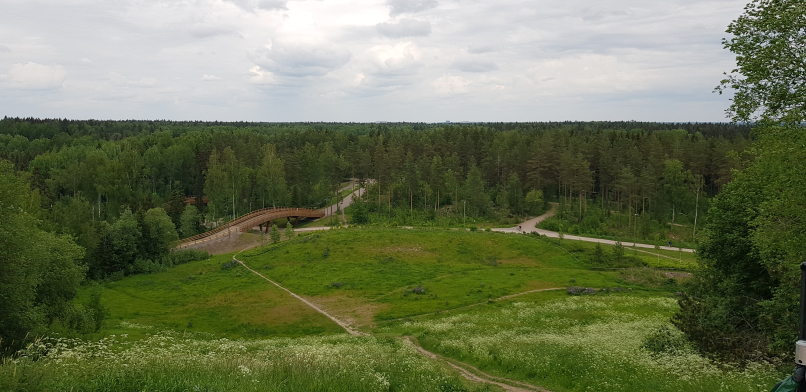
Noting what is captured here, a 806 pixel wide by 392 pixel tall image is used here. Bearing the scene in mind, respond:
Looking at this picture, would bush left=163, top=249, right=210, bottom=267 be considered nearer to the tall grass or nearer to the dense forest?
the dense forest

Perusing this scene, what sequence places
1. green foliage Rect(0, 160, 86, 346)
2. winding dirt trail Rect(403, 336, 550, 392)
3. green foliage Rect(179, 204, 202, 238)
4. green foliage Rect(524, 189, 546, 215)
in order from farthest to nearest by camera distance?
green foliage Rect(524, 189, 546, 215)
green foliage Rect(179, 204, 202, 238)
green foliage Rect(0, 160, 86, 346)
winding dirt trail Rect(403, 336, 550, 392)

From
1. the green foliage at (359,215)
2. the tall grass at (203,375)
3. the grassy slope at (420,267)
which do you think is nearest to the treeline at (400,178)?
the green foliage at (359,215)

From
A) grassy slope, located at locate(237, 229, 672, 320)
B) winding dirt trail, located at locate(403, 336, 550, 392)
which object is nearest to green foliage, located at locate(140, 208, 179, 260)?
grassy slope, located at locate(237, 229, 672, 320)

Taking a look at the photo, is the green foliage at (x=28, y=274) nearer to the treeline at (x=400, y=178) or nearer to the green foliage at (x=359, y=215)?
the treeline at (x=400, y=178)

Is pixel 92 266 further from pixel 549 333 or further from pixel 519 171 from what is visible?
pixel 519 171

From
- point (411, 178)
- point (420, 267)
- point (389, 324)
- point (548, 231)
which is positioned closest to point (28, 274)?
point (389, 324)

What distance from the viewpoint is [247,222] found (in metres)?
79.6

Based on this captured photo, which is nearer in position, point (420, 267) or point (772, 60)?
point (772, 60)

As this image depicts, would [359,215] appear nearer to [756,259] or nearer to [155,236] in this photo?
[155,236]

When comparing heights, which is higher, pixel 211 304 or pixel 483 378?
pixel 483 378

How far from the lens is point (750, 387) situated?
14609 millimetres

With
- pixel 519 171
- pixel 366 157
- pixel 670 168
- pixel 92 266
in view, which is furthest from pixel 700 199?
pixel 92 266

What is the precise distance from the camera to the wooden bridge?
7138 centimetres

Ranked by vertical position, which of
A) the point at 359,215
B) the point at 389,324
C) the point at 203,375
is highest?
the point at 203,375
